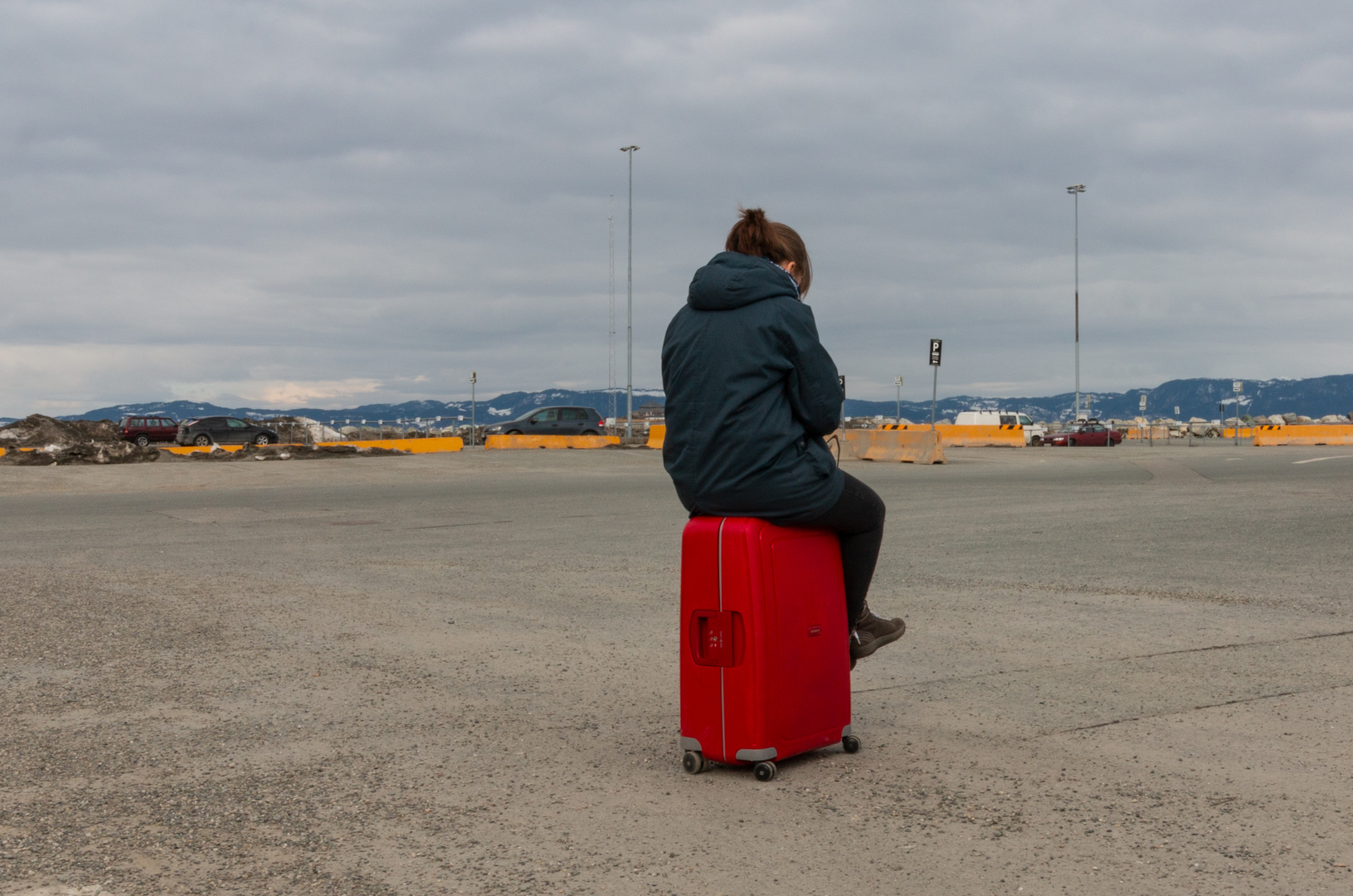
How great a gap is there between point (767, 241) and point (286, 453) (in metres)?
28.3

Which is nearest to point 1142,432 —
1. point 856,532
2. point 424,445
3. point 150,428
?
point 424,445

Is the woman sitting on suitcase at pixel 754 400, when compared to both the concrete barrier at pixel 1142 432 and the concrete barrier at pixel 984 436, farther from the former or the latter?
the concrete barrier at pixel 1142 432

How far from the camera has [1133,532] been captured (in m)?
11.7

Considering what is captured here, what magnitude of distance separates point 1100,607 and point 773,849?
4652 mm

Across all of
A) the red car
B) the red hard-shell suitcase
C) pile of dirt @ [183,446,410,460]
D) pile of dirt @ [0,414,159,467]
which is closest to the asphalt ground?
the red hard-shell suitcase

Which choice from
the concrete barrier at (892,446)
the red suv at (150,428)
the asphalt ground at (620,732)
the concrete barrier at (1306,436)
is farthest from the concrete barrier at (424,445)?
the concrete barrier at (1306,436)

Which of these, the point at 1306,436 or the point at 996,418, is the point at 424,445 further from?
the point at 1306,436

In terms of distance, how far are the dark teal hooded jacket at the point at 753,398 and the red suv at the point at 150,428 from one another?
47.1m

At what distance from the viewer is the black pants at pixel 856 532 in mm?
4043

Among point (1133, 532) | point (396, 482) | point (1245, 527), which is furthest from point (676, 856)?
point (396, 482)

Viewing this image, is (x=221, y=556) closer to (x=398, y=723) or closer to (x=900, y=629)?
(x=398, y=723)

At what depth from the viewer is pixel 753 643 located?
3838 millimetres

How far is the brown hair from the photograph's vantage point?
161 inches

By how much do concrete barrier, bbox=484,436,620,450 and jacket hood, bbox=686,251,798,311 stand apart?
3684cm
